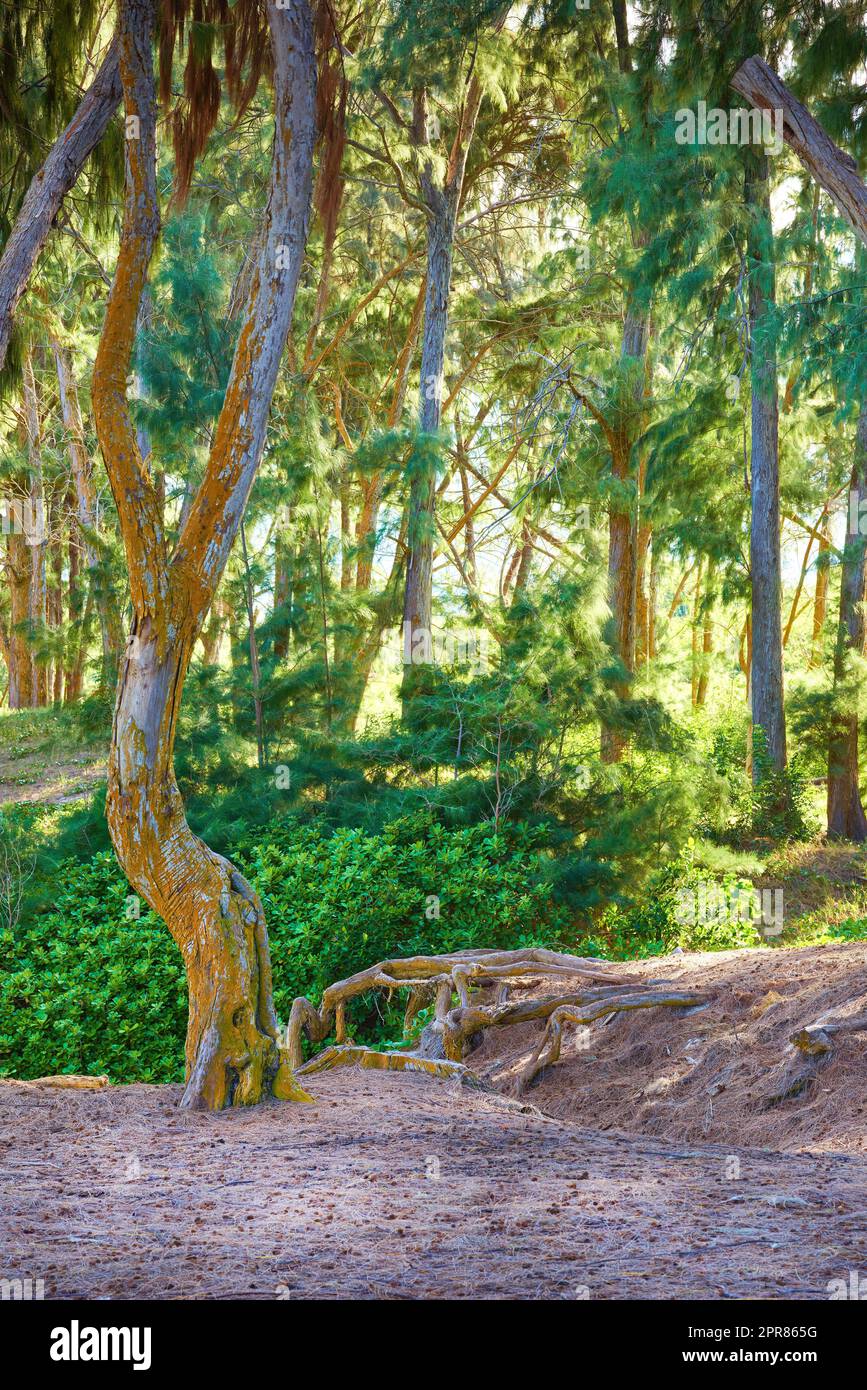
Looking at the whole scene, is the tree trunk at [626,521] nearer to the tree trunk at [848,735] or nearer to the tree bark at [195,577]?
the tree trunk at [848,735]

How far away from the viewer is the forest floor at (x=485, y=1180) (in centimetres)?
268

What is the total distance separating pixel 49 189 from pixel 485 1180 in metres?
5.80

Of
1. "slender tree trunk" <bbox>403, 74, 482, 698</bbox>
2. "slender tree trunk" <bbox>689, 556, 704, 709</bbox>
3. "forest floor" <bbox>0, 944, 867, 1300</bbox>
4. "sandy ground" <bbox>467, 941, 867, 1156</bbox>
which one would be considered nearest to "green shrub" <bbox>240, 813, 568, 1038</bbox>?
"sandy ground" <bbox>467, 941, 867, 1156</bbox>

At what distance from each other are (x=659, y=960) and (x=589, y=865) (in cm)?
199

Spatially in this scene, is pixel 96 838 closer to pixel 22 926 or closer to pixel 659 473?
pixel 22 926

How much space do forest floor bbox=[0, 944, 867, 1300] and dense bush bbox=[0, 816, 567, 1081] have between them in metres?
2.69

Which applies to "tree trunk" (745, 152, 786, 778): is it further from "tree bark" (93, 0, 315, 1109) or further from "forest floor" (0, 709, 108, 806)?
"tree bark" (93, 0, 315, 1109)

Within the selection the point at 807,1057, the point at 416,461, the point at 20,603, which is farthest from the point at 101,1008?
the point at 20,603

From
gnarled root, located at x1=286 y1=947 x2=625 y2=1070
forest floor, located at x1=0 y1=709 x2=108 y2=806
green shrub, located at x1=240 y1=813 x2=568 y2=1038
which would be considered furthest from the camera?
forest floor, located at x1=0 y1=709 x2=108 y2=806

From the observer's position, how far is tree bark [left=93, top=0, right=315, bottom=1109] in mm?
5152

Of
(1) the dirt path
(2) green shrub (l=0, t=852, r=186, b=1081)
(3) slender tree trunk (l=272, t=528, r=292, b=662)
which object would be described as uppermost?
(3) slender tree trunk (l=272, t=528, r=292, b=662)

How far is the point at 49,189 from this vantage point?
6.46 metres

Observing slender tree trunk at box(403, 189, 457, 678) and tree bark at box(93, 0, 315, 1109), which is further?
slender tree trunk at box(403, 189, 457, 678)

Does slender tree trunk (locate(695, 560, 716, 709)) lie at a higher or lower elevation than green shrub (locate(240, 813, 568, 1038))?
higher
